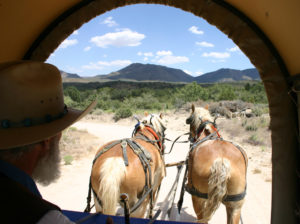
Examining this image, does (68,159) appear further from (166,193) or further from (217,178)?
(217,178)

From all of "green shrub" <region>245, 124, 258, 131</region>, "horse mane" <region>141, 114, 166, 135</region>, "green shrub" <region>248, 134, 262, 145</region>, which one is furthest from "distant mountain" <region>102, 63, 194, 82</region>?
"horse mane" <region>141, 114, 166, 135</region>

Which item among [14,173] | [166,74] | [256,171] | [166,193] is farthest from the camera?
[166,74]

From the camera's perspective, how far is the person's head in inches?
39.9

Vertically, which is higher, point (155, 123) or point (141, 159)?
point (155, 123)

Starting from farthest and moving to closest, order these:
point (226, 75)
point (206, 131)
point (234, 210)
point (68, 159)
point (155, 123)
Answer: point (226, 75) < point (68, 159) < point (155, 123) < point (206, 131) < point (234, 210)

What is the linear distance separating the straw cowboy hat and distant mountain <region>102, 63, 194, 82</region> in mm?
144463

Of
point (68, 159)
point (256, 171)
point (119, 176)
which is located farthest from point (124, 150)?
point (68, 159)

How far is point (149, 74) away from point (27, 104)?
154896 millimetres

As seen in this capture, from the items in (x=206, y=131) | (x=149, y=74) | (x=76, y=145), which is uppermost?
(x=149, y=74)

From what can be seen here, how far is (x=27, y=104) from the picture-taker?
1.08 m

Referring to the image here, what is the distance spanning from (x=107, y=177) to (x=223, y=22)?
208 centimetres

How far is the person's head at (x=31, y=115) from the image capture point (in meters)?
1.01

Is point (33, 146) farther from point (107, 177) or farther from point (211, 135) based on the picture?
point (211, 135)

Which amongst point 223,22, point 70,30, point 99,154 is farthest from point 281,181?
point 70,30
